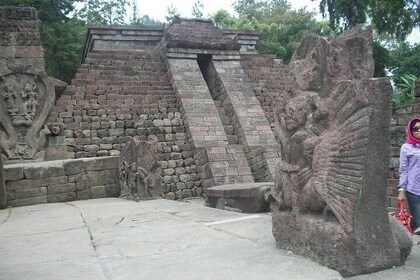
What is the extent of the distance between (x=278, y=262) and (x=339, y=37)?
1505 mm

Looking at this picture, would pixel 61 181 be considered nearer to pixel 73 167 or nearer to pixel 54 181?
pixel 54 181

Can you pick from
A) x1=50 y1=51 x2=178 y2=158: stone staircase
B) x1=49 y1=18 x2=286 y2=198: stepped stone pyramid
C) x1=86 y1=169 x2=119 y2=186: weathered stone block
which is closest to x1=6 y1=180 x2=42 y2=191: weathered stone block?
x1=86 y1=169 x2=119 y2=186: weathered stone block

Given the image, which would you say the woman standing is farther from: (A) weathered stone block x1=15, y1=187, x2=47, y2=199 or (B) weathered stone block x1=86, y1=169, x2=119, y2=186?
(A) weathered stone block x1=15, y1=187, x2=47, y2=199

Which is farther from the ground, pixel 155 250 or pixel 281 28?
pixel 281 28

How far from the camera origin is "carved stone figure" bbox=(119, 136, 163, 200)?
21.6 feet

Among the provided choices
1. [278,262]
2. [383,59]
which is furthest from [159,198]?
[383,59]

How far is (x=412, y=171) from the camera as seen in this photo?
362 cm

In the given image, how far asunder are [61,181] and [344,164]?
249 inches

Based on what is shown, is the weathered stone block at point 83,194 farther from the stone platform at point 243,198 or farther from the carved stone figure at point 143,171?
the stone platform at point 243,198

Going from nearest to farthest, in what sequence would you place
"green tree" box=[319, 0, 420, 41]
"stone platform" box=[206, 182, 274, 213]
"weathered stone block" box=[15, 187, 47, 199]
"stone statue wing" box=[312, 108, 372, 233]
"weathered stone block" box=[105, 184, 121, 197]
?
1. "stone statue wing" box=[312, 108, 372, 233]
2. "stone platform" box=[206, 182, 274, 213]
3. "weathered stone block" box=[15, 187, 47, 199]
4. "weathered stone block" box=[105, 184, 121, 197]
5. "green tree" box=[319, 0, 420, 41]

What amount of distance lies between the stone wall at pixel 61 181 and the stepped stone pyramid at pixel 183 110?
2420mm

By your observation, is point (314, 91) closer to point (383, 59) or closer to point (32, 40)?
point (32, 40)

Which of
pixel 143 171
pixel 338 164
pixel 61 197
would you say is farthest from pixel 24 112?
pixel 338 164

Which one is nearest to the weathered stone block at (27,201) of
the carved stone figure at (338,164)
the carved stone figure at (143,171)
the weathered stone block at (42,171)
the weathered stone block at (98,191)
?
the weathered stone block at (42,171)
